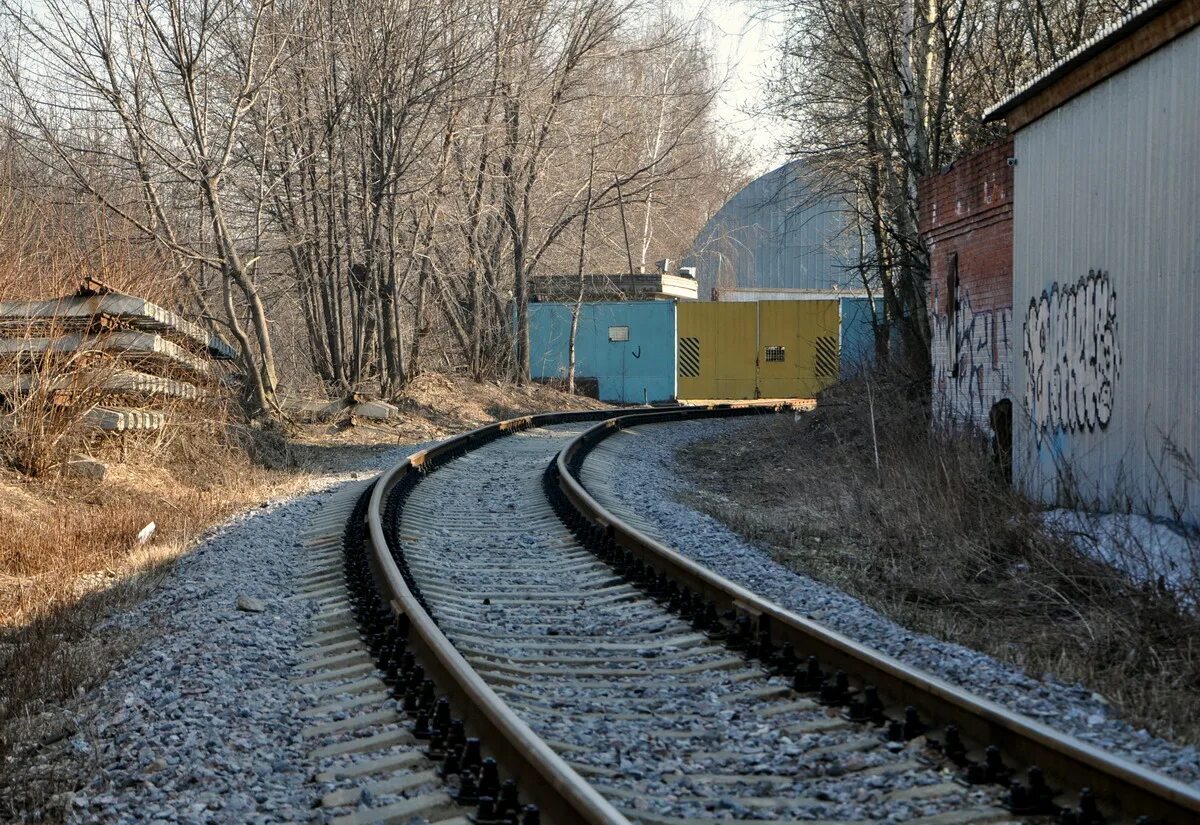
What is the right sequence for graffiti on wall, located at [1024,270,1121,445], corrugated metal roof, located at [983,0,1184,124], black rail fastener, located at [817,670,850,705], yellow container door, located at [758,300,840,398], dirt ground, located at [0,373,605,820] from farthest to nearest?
yellow container door, located at [758,300,840,398] < graffiti on wall, located at [1024,270,1121,445] < corrugated metal roof, located at [983,0,1184,124] < dirt ground, located at [0,373,605,820] < black rail fastener, located at [817,670,850,705]

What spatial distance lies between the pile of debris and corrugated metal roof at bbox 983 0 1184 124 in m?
9.43

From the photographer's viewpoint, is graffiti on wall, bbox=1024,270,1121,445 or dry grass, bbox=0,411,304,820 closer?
dry grass, bbox=0,411,304,820

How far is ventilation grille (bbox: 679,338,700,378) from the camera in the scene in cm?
3609

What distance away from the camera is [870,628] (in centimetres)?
705

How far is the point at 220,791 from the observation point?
14.6 feet

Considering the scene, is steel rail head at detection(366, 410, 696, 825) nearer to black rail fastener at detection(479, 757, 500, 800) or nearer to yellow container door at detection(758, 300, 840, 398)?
black rail fastener at detection(479, 757, 500, 800)

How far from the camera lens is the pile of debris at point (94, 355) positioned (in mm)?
12859

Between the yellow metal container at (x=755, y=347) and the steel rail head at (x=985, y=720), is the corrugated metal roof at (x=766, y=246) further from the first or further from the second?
the steel rail head at (x=985, y=720)

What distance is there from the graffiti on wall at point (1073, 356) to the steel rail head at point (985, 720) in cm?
465

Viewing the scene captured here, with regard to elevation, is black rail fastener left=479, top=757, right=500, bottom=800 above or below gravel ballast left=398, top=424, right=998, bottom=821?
above

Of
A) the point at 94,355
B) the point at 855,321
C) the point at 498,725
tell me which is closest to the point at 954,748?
the point at 498,725

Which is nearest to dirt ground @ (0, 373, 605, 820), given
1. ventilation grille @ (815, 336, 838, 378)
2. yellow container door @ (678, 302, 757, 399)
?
yellow container door @ (678, 302, 757, 399)

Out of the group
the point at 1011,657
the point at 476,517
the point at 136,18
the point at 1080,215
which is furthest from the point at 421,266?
the point at 1011,657

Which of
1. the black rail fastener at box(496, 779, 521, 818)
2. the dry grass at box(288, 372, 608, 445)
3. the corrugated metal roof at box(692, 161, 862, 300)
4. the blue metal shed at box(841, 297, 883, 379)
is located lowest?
the black rail fastener at box(496, 779, 521, 818)
